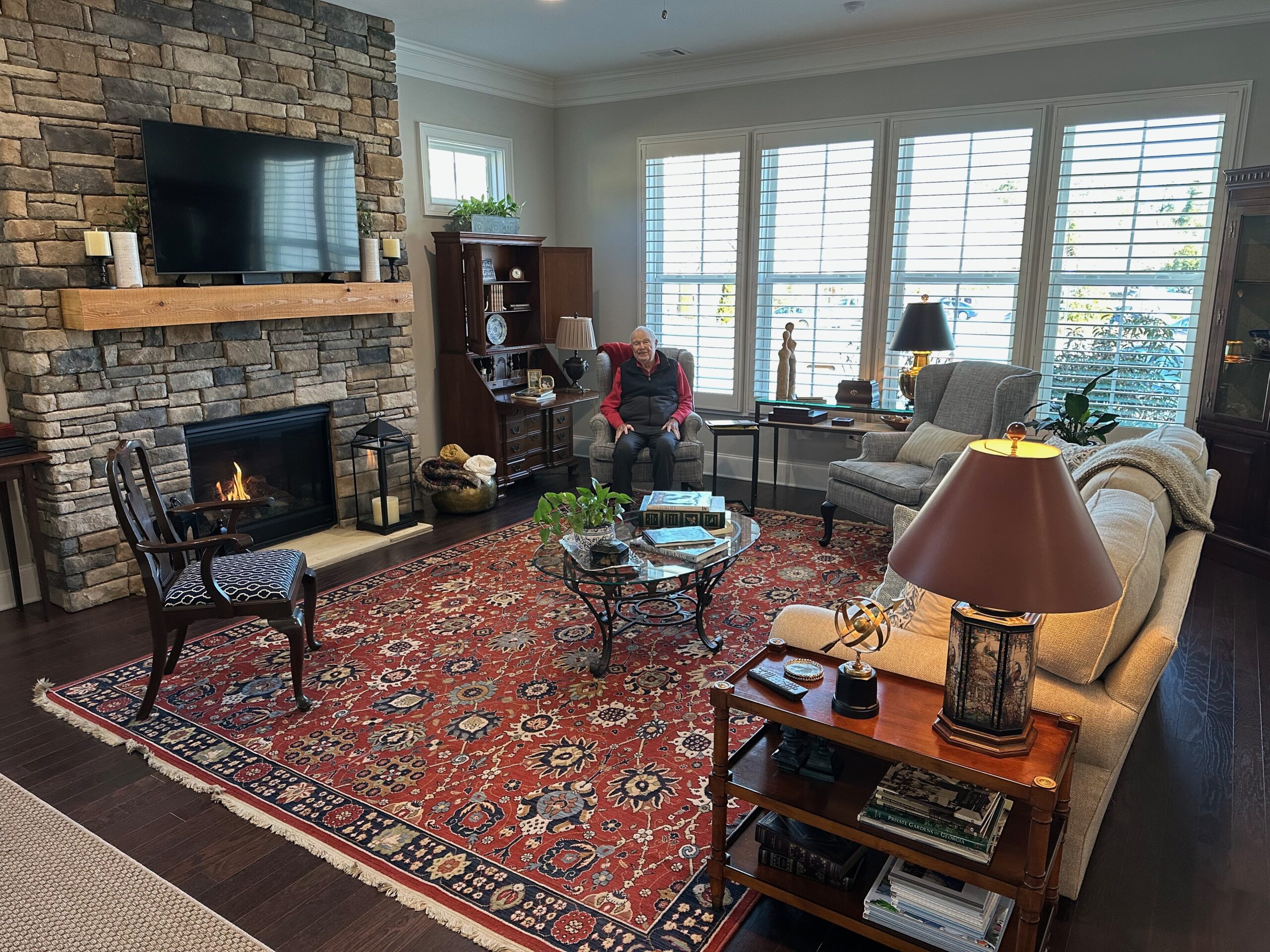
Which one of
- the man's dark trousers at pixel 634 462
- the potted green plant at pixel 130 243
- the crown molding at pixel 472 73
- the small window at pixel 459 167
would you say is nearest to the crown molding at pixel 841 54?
the crown molding at pixel 472 73

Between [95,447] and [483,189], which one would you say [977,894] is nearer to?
[95,447]

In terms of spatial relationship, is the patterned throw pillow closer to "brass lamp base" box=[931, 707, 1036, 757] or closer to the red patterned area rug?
the red patterned area rug

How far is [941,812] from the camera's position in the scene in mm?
1790

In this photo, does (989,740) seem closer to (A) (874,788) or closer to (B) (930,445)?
(A) (874,788)

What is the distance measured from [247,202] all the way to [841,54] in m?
3.83

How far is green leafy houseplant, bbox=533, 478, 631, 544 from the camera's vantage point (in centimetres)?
338

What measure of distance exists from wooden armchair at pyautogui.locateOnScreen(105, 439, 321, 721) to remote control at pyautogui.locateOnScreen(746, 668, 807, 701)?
5.89ft

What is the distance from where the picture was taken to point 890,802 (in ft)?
5.99

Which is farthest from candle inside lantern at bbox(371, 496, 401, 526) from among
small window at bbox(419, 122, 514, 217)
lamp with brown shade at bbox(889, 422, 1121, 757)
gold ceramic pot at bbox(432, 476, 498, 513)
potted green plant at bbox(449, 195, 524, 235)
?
lamp with brown shade at bbox(889, 422, 1121, 757)

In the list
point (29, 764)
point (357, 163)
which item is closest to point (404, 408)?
point (357, 163)

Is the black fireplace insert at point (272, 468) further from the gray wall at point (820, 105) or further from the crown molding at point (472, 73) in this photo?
the gray wall at point (820, 105)

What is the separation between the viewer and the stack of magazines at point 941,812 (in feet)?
5.68

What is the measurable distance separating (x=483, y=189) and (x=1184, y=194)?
456 centimetres

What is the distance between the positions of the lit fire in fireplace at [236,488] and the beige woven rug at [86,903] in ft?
7.75
